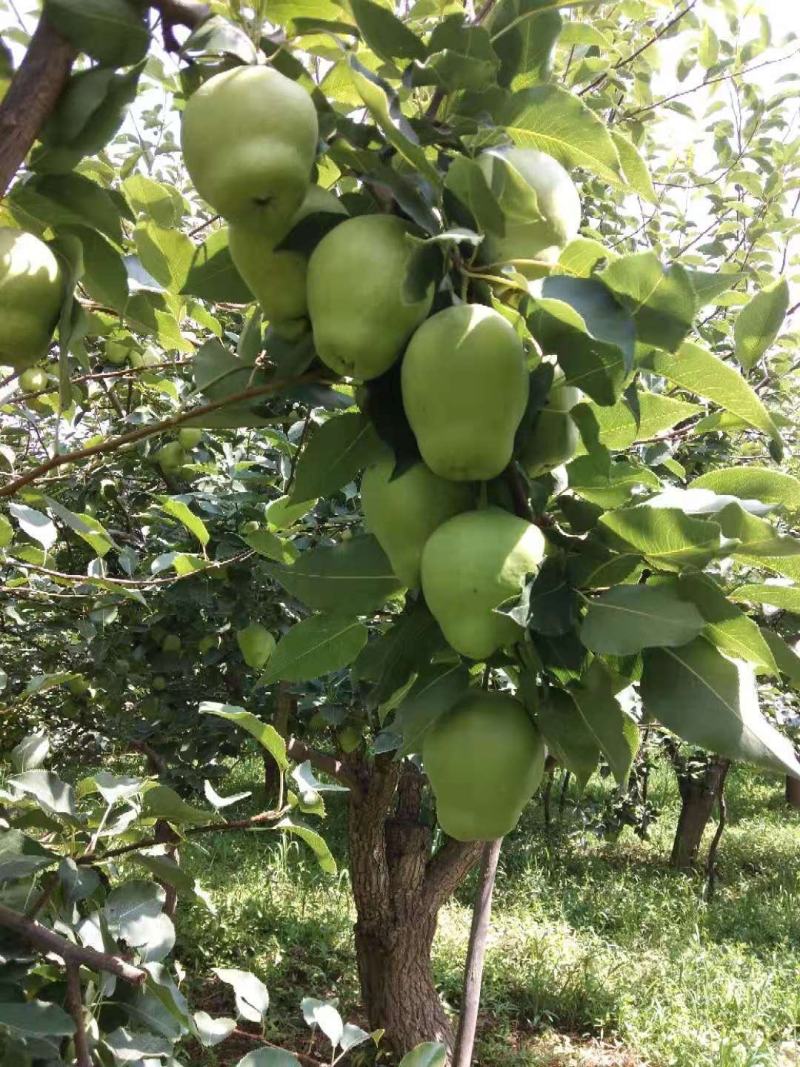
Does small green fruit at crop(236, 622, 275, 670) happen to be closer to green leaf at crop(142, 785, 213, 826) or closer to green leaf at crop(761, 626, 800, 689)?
green leaf at crop(142, 785, 213, 826)

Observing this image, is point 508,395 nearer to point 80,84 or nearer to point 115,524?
point 80,84

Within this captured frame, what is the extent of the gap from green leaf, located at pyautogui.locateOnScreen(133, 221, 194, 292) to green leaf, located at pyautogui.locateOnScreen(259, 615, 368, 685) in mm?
337

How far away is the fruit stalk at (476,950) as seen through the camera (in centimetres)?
157

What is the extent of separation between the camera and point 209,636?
9.08 feet

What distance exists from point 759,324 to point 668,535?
23 centimetres

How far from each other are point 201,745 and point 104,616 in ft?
2.35

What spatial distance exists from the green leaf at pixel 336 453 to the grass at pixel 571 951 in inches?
126

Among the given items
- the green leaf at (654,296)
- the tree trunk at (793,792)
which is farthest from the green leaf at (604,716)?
the tree trunk at (793,792)

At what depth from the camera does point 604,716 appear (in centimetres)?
60

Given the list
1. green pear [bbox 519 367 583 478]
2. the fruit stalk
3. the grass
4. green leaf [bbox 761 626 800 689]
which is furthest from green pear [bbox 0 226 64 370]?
the grass

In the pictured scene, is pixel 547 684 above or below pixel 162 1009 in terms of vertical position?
above

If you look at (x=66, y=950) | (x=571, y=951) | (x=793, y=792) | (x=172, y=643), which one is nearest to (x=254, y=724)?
(x=66, y=950)

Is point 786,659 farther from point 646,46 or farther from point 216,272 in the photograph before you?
point 646,46

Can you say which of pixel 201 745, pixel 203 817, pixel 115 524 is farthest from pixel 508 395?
pixel 115 524
